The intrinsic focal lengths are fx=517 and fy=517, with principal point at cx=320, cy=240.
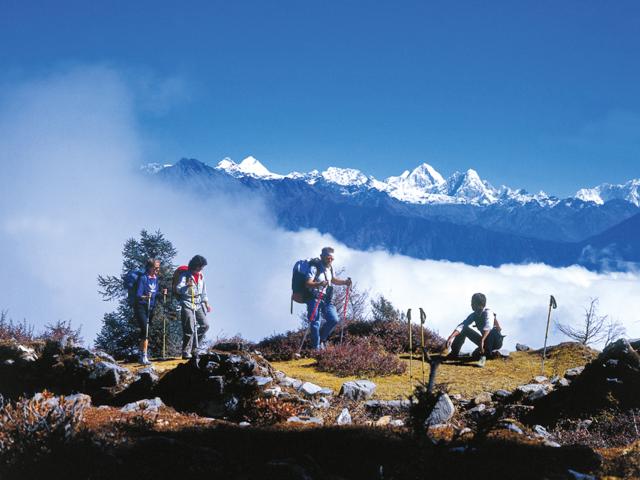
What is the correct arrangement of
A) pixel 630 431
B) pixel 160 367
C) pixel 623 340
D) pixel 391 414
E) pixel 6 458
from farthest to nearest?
1. pixel 160 367
2. pixel 623 340
3. pixel 391 414
4. pixel 630 431
5. pixel 6 458

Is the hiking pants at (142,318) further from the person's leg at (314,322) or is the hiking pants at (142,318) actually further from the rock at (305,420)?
the rock at (305,420)

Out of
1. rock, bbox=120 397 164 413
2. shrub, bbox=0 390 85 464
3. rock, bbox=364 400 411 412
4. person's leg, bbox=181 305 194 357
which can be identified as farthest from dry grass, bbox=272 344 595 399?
shrub, bbox=0 390 85 464

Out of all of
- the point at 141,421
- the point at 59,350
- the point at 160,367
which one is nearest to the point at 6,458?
the point at 141,421

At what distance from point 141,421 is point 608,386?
7.42 meters

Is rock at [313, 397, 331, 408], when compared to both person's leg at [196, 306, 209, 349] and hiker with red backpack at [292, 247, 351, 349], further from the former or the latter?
hiker with red backpack at [292, 247, 351, 349]

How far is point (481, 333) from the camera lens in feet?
44.5

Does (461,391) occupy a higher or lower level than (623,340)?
lower

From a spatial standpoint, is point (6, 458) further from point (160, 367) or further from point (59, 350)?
point (160, 367)

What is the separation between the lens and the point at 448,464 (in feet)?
14.8

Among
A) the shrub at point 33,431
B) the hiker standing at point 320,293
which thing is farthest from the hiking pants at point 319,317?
the shrub at point 33,431

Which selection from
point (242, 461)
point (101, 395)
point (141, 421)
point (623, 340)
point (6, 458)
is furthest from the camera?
point (623, 340)

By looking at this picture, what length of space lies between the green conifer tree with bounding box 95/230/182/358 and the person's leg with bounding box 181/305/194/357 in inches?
370

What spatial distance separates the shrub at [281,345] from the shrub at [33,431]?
9871mm

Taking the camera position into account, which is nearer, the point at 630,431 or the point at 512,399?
the point at 630,431
